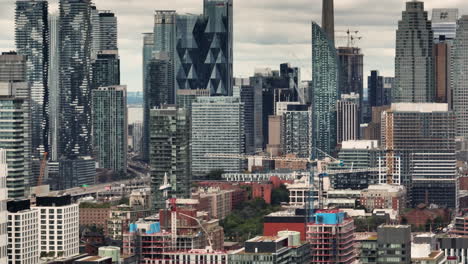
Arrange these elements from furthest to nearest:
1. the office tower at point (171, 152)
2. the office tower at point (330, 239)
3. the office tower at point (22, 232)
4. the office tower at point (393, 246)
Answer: the office tower at point (171, 152), the office tower at point (330, 239), the office tower at point (22, 232), the office tower at point (393, 246)

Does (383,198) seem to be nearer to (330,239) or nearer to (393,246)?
(330,239)

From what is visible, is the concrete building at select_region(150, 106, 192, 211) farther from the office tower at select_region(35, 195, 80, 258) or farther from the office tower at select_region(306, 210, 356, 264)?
the office tower at select_region(306, 210, 356, 264)

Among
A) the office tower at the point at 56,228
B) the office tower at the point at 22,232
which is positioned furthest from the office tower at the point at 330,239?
the office tower at the point at 56,228

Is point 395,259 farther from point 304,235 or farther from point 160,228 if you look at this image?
point 160,228

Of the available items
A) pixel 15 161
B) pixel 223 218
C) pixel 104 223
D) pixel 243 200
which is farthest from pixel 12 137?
pixel 243 200

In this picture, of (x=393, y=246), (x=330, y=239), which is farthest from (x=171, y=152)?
(x=393, y=246)

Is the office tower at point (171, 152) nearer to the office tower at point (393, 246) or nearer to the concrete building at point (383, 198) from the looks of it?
the concrete building at point (383, 198)
